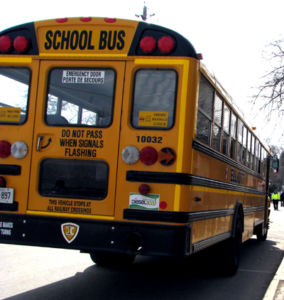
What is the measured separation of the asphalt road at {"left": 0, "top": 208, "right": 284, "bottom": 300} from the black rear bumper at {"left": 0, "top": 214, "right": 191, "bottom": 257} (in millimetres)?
984

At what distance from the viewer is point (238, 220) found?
25.2 feet

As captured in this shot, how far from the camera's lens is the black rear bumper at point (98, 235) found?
451cm

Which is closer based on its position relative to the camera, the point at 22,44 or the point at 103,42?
the point at 103,42

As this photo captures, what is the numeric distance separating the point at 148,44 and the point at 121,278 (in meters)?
3.49

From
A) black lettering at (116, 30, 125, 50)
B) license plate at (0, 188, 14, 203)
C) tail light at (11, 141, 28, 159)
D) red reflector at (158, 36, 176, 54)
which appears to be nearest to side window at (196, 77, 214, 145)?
red reflector at (158, 36, 176, 54)

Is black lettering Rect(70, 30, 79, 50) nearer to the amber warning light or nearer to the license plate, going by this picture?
the amber warning light

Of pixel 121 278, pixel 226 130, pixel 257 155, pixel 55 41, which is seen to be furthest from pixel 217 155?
pixel 257 155

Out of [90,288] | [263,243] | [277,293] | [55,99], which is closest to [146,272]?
[90,288]

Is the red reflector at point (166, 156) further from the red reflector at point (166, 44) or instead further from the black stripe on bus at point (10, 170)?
the black stripe on bus at point (10, 170)

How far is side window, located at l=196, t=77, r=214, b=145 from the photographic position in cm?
512

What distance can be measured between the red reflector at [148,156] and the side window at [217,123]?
1488mm

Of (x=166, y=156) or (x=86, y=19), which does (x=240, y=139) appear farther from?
(x=86, y=19)

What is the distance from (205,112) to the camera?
17.7 ft

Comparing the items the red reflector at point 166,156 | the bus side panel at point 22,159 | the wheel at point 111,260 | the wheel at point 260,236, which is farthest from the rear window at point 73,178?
the wheel at point 260,236
